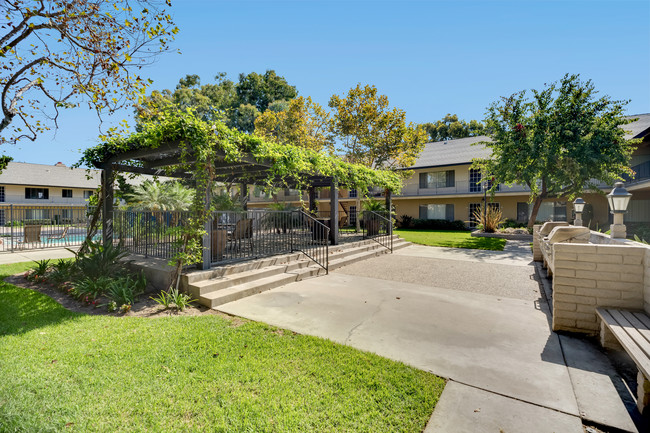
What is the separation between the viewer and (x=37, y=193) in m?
29.8

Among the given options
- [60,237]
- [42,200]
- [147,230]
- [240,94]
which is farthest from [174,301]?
[42,200]

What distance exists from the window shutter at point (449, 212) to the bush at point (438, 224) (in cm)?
167

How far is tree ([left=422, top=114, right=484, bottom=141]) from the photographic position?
130ft

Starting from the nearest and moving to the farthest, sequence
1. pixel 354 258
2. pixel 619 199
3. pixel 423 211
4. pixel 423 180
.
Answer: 1. pixel 619 199
2. pixel 354 258
3. pixel 423 180
4. pixel 423 211

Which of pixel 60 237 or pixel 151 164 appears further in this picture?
pixel 60 237

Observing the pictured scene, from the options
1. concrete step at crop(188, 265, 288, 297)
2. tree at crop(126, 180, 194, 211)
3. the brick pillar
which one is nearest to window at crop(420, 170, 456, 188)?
tree at crop(126, 180, 194, 211)

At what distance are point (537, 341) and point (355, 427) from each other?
9.59ft

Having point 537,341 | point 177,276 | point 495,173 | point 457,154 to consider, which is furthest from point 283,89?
point 537,341

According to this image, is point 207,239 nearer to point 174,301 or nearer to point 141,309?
point 174,301

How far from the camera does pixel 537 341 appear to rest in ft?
12.0

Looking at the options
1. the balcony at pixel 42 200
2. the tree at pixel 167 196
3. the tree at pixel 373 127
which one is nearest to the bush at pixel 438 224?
the tree at pixel 373 127

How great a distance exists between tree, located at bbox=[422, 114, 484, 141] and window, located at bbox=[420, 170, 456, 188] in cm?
1548

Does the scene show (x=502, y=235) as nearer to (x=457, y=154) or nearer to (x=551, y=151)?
(x=551, y=151)

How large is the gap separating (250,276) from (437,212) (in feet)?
76.2
